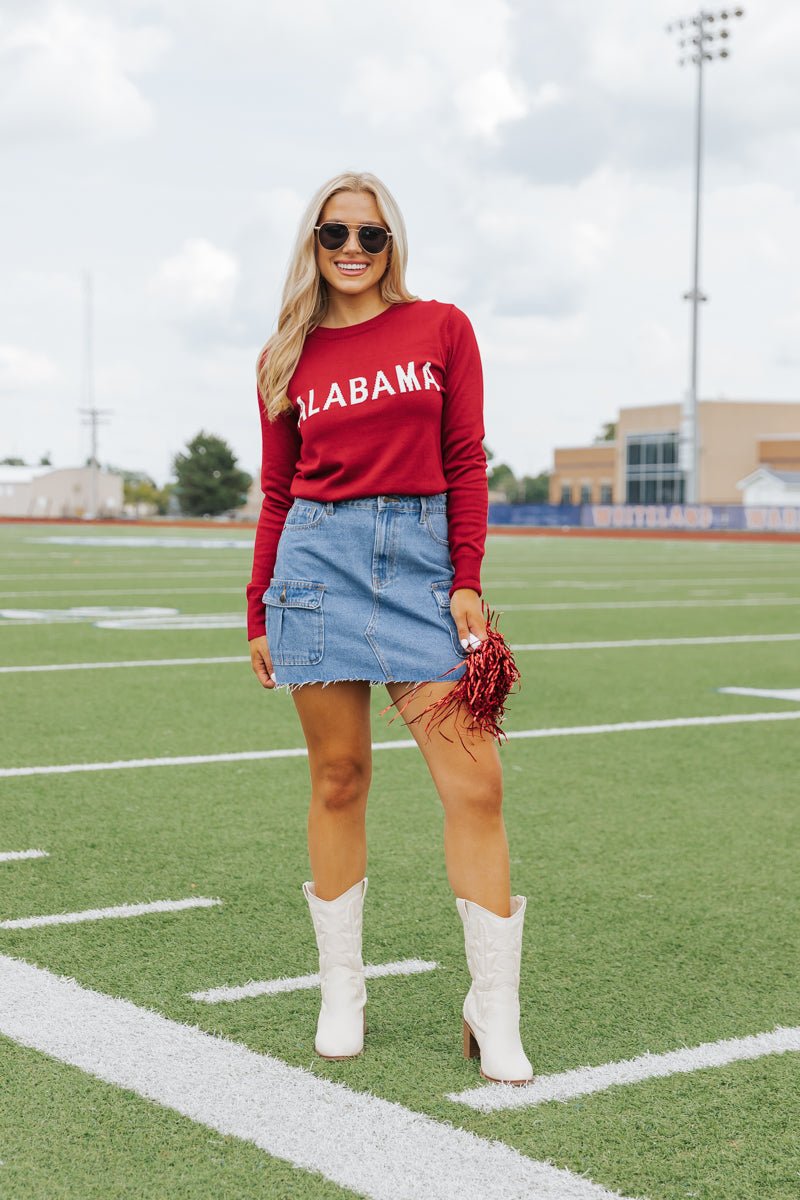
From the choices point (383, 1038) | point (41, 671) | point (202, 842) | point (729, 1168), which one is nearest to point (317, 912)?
point (383, 1038)

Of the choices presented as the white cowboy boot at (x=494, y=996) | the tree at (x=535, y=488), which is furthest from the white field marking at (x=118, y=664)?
the tree at (x=535, y=488)

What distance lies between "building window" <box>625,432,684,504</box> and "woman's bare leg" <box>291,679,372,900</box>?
83.2 m

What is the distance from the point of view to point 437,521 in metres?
3.48

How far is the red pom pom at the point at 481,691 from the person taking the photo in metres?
3.35

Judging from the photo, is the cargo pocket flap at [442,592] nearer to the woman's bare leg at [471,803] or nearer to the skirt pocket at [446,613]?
the skirt pocket at [446,613]

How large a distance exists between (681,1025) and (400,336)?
5.66ft

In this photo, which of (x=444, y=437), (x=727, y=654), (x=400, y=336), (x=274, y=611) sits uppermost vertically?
(x=400, y=336)

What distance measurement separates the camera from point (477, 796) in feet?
11.1

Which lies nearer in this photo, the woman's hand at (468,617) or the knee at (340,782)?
the woman's hand at (468,617)

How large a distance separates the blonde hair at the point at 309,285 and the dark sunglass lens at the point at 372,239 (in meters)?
0.03

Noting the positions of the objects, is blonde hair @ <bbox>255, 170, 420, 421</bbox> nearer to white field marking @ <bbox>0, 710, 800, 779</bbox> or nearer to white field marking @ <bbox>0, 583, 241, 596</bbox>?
white field marking @ <bbox>0, 710, 800, 779</bbox>

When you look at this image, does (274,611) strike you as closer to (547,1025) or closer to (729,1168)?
(547,1025)

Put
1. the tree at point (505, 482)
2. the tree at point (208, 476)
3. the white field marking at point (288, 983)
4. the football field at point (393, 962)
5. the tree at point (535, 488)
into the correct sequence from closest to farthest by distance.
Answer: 1. the football field at point (393, 962)
2. the white field marking at point (288, 983)
3. the tree at point (208, 476)
4. the tree at point (535, 488)
5. the tree at point (505, 482)

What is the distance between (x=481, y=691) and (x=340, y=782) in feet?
1.44
